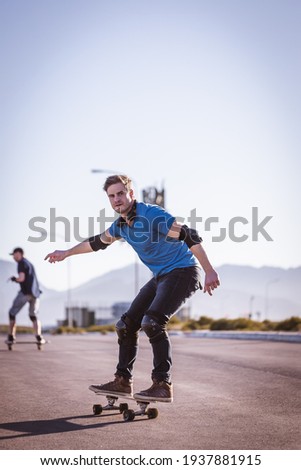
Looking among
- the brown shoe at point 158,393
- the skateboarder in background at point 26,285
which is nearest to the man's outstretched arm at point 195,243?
the brown shoe at point 158,393

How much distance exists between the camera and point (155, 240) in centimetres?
636

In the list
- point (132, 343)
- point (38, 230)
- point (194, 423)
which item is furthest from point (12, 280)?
point (194, 423)

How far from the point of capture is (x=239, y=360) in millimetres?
12500

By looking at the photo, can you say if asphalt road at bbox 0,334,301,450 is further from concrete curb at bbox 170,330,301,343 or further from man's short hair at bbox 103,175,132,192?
concrete curb at bbox 170,330,301,343

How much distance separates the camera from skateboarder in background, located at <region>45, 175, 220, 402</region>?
620 cm

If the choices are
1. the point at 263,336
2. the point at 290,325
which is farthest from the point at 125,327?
the point at 290,325

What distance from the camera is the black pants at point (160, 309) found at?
246 inches

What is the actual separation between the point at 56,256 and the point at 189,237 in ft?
4.25

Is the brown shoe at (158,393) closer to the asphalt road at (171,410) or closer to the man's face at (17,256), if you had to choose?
the asphalt road at (171,410)

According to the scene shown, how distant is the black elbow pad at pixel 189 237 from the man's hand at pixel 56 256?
1158 mm

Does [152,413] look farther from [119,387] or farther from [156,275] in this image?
[156,275]

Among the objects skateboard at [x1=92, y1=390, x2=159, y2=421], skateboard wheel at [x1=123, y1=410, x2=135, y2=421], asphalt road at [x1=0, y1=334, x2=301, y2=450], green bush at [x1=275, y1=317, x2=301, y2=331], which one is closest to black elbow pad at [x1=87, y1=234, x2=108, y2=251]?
skateboard at [x1=92, y1=390, x2=159, y2=421]
